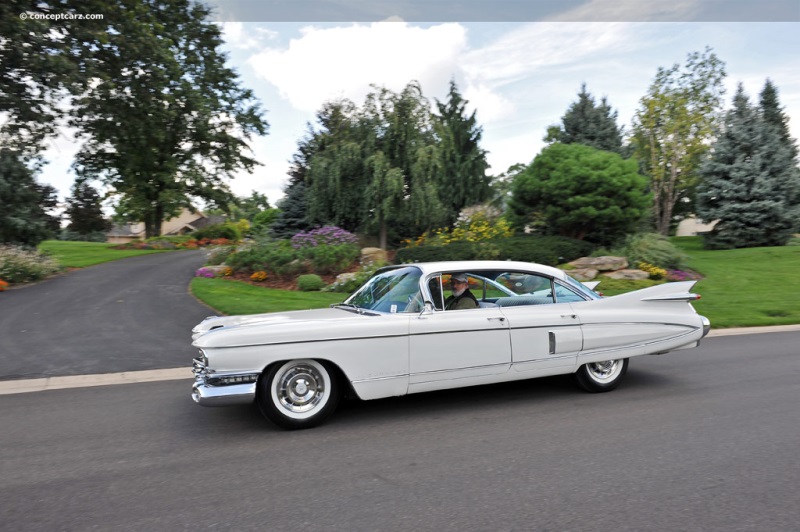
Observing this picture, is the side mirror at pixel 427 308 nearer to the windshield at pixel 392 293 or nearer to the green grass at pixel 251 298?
the windshield at pixel 392 293

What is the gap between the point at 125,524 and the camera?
3225 millimetres

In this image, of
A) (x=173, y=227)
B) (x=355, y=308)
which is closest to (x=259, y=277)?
(x=355, y=308)

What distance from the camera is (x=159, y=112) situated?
24672 millimetres

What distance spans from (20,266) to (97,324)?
726cm

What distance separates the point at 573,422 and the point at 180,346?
648cm

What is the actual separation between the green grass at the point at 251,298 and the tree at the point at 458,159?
856 cm

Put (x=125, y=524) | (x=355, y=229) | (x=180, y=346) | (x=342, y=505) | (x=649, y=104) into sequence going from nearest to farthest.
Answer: (x=125, y=524) → (x=342, y=505) → (x=180, y=346) → (x=355, y=229) → (x=649, y=104)

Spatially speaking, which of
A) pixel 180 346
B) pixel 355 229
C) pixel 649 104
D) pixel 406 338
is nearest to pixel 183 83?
pixel 355 229

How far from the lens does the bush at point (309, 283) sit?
1576cm

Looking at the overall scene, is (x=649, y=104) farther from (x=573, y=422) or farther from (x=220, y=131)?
(x=573, y=422)

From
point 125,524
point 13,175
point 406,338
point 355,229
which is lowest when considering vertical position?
point 125,524

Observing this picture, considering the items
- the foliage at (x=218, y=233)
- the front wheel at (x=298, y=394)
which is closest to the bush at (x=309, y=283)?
the front wheel at (x=298, y=394)

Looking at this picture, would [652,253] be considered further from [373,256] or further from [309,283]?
[309,283]

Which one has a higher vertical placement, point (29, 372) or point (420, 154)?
point (420, 154)
